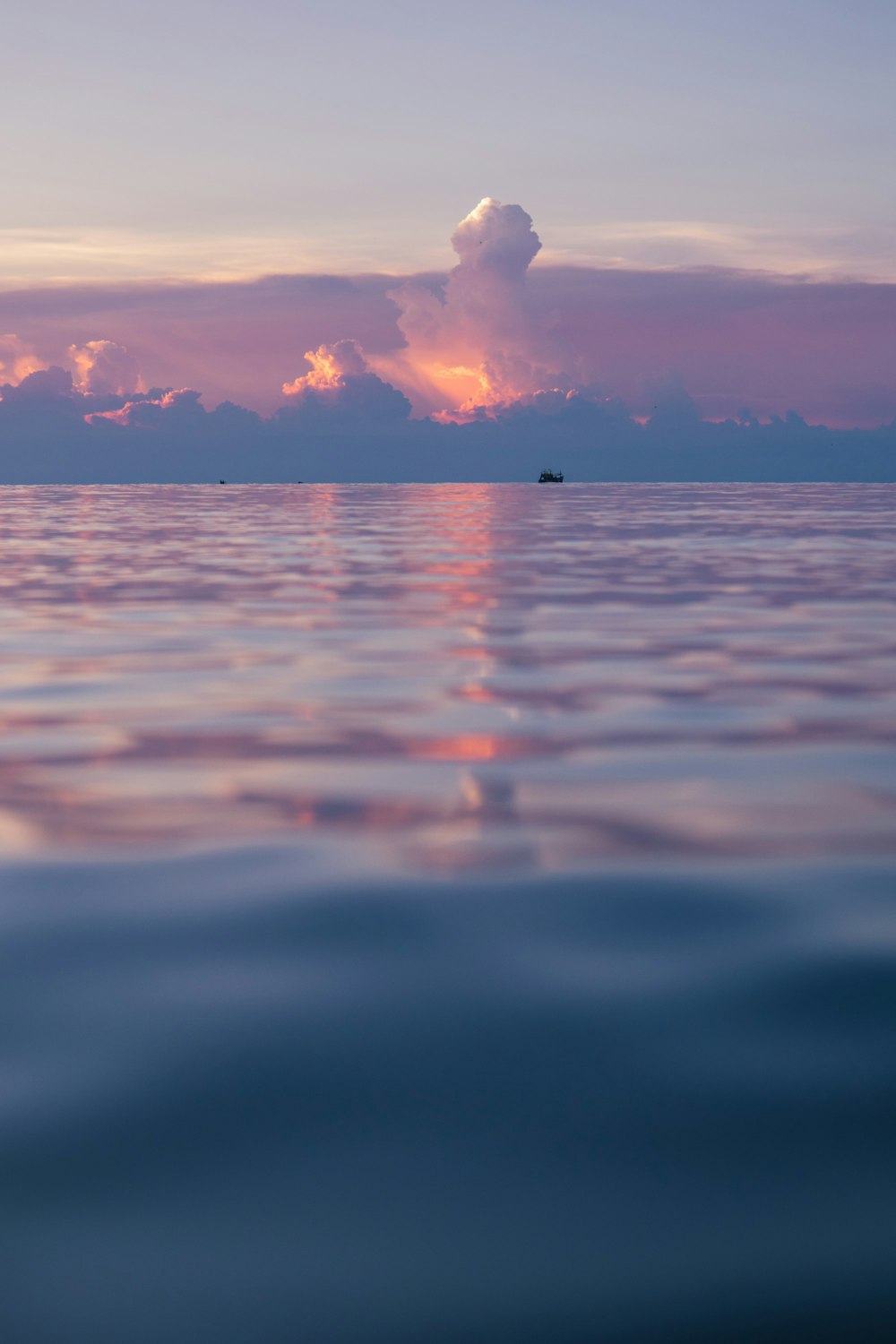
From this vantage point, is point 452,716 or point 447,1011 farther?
point 452,716

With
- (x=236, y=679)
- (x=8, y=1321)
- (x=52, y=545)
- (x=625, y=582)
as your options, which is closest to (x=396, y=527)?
(x=52, y=545)

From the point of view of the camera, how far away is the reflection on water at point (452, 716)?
11.3 m

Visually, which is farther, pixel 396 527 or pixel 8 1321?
pixel 396 527

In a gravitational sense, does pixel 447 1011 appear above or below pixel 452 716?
below

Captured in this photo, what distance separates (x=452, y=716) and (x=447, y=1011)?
907 cm

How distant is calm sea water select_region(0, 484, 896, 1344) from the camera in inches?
193

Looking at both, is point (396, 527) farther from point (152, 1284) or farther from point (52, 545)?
point (152, 1284)

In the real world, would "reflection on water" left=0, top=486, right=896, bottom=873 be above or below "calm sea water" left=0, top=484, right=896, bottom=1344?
above

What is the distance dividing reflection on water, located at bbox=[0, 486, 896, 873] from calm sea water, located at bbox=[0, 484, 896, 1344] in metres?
0.08

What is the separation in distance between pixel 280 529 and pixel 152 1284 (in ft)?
242

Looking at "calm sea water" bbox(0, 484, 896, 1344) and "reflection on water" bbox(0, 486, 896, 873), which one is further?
"reflection on water" bbox(0, 486, 896, 873)

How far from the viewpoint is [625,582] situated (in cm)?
3709

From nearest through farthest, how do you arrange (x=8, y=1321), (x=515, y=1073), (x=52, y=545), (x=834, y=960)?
(x=8, y=1321) < (x=515, y=1073) < (x=834, y=960) < (x=52, y=545)

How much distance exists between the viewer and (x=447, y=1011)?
24.2 feet
